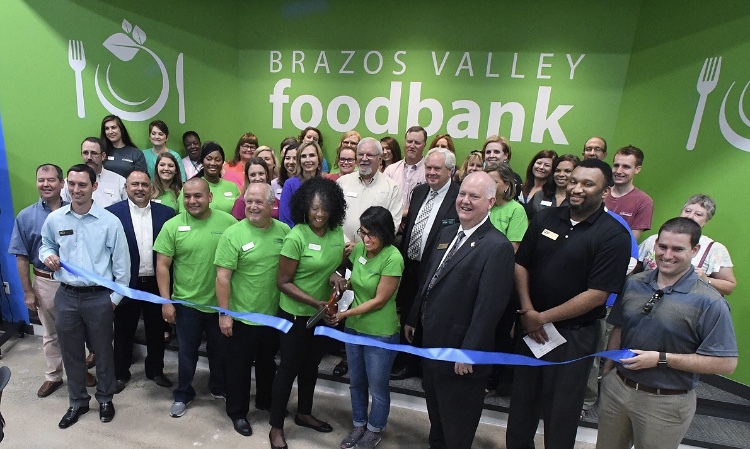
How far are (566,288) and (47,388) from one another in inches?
162

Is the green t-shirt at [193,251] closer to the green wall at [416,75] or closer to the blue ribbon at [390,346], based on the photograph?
the blue ribbon at [390,346]

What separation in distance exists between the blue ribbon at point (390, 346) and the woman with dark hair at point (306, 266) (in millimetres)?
153

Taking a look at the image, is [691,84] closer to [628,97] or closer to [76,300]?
[628,97]

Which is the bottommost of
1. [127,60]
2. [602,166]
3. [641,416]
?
[641,416]

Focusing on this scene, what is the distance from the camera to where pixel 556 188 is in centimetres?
358

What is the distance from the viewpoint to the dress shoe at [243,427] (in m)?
3.09

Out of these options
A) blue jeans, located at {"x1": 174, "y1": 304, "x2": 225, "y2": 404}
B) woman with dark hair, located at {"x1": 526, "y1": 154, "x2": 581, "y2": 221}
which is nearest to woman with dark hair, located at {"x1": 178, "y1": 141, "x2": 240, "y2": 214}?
blue jeans, located at {"x1": 174, "y1": 304, "x2": 225, "y2": 404}

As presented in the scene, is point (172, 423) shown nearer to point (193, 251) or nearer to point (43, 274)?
point (193, 251)

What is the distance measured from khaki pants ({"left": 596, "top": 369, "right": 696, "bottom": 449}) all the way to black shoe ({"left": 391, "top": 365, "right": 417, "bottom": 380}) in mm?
1692

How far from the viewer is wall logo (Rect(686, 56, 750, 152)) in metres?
3.74

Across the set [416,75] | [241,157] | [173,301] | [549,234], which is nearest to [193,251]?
[173,301]

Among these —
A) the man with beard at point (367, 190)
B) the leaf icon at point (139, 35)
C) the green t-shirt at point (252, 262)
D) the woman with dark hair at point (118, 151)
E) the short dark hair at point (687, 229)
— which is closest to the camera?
the short dark hair at point (687, 229)

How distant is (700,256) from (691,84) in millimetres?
2036

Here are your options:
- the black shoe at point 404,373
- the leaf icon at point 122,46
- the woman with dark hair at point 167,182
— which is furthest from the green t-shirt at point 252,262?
the leaf icon at point 122,46
